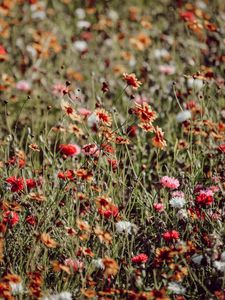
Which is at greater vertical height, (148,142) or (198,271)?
(198,271)

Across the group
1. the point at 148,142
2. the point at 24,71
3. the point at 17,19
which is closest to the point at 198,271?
the point at 148,142

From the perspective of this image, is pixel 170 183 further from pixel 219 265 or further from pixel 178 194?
pixel 219 265

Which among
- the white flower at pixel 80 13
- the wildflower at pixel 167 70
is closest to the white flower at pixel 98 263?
the wildflower at pixel 167 70

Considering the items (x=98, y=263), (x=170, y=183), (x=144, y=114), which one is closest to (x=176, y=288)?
(x=98, y=263)

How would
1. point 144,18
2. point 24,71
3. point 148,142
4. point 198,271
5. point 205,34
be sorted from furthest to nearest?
point 144,18 → point 205,34 → point 24,71 → point 148,142 → point 198,271

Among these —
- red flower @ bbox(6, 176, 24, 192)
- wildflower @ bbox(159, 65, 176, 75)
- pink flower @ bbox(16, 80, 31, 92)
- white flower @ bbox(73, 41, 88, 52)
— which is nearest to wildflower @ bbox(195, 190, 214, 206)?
red flower @ bbox(6, 176, 24, 192)

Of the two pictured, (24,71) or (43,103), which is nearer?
(43,103)

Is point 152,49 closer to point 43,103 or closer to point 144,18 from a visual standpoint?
point 144,18

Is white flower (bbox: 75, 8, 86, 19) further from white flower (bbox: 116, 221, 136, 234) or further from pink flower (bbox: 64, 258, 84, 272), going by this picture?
pink flower (bbox: 64, 258, 84, 272)

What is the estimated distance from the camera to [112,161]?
7.66ft

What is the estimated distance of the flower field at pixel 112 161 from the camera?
193 cm

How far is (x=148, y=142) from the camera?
10.5 feet

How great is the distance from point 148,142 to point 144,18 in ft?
5.94

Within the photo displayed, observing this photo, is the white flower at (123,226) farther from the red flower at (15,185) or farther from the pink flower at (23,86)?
the pink flower at (23,86)
